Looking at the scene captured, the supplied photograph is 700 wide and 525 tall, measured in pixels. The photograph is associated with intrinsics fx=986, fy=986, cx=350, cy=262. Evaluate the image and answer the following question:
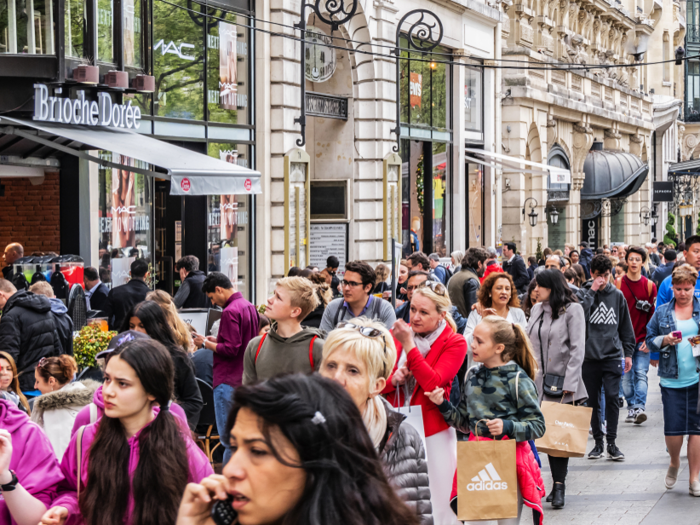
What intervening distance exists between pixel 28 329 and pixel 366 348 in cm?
531

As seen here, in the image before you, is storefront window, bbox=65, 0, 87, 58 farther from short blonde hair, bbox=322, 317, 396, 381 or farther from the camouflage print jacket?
short blonde hair, bbox=322, 317, 396, 381

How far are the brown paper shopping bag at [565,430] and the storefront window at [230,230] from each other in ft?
36.4

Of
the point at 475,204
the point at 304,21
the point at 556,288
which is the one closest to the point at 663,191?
the point at 475,204

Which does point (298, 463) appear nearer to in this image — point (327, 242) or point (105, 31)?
point (105, 31)

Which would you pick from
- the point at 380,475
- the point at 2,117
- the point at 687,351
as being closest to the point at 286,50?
the point at 2,117

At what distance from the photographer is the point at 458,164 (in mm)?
27406

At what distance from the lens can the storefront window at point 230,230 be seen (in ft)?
59.0

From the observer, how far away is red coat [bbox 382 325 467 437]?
5.80 metres

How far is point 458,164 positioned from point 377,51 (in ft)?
19.5

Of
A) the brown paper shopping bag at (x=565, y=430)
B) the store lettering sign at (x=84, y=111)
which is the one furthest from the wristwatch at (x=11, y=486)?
the store lettering sign at (x=84, y=111)

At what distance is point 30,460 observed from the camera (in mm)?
3703

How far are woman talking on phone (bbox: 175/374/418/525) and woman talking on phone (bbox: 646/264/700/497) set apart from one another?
6941mm

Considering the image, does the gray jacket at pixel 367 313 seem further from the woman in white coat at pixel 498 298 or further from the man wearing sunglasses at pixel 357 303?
the woman in white coat at pixel 498 298

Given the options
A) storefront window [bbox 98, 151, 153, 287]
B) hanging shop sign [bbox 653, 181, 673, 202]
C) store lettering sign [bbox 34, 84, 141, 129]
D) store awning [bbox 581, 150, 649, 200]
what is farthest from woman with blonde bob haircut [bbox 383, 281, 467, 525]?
hanging shop sign [bbox 653, 181, 673, 202]
